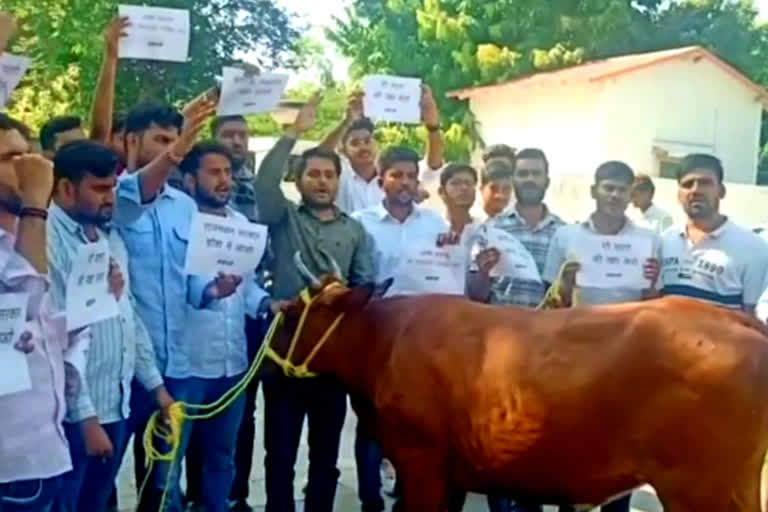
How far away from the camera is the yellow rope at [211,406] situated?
14.8 ft

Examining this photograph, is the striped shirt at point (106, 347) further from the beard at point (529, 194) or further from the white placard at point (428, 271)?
the beard at point (529, 194)

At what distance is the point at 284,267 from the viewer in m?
5.42

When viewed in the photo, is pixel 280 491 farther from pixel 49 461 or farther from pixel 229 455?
pixel 49 461

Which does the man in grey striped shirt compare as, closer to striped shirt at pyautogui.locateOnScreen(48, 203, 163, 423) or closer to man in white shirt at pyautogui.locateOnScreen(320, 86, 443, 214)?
striped shirt at pyautogui.locateOnScreen(48, 203, 163, 423)

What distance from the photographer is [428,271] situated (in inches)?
225

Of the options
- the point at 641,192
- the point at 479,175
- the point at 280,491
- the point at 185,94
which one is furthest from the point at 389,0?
the point at 280,491

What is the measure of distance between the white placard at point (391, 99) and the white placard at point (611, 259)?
1639 mm

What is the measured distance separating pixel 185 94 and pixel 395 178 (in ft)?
37.7

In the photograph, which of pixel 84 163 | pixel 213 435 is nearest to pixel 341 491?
pixel 213 435

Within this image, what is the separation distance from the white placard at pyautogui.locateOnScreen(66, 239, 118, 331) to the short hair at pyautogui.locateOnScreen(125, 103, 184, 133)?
4.18 ft

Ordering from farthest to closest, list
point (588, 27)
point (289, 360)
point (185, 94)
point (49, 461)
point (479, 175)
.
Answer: point (588, 27) < point (185, 94) < point (479, 175) < point (289, 360) < point (49, 461)

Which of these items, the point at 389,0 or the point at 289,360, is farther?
the point at 389,0

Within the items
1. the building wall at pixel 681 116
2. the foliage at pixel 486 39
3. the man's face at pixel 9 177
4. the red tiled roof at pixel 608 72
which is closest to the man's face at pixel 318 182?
the man's face at pixel 9 177

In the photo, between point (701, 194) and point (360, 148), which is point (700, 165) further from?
point (360, 148)
